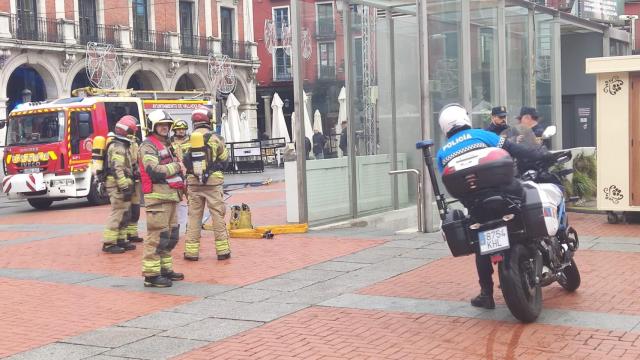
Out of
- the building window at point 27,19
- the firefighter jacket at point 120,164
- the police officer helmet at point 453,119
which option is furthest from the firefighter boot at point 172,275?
the building window at point 27,19

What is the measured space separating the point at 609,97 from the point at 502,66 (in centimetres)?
334

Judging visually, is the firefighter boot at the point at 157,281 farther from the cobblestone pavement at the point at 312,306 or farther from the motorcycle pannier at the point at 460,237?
the motorcycle pannier at the point at 460,237

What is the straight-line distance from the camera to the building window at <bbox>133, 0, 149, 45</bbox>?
38750mm

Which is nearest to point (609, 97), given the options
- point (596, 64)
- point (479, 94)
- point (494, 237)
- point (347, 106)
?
point (596, 64)

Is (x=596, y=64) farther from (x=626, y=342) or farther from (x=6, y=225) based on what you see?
(x=6, y=225)

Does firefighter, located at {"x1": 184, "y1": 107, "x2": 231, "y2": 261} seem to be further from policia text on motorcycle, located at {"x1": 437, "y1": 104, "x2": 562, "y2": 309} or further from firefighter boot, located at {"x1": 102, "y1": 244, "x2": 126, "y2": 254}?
policia text on motorcycle, located at {"x1": 437, "y1": 104, "x2": 562, "y2": 309}

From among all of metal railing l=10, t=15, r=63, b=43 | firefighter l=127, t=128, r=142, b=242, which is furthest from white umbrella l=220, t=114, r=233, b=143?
firefighter l=127, t=128, r=142, b=242

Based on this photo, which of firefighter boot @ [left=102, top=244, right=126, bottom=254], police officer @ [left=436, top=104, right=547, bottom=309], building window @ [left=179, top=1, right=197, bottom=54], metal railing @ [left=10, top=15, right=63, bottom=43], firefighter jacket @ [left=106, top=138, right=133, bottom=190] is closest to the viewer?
police officer @ [left=436, top=104, right=547, bottom=309]

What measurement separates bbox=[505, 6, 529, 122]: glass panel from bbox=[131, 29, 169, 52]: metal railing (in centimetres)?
2629

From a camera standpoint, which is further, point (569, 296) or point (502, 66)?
point (502, 66)

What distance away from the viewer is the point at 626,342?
18.2 feet

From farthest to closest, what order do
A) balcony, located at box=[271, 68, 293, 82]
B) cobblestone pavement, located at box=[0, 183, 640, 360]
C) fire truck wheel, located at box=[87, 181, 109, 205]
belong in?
1. balcony, located at box=[271, 68, 293, 82]
2. fire truck wheel, located at box=[87, 181, 109, 205]
3. cobblestone pavement, located at box=[0, 183, 640, 360]

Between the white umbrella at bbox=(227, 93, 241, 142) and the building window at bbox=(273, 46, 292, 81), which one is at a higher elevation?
the building window at bbox=(273, 46, 292, 81)

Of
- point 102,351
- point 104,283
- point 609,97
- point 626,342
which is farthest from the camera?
point 609,97
